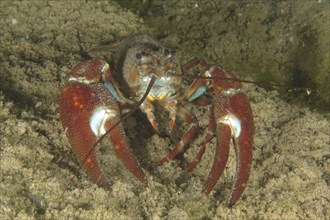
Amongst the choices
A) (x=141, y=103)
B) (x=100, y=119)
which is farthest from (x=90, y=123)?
(x=141, y=103)

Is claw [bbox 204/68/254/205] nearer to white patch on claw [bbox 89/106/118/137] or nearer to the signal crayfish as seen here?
the signal crayfish

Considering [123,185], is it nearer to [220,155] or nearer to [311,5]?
[220,155]

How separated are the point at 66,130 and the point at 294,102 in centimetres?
296

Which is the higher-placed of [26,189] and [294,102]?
[26,189]

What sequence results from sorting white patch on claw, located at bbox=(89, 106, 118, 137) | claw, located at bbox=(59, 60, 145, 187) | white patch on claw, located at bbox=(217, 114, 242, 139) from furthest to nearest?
white patch on claw, located at bbox=(217, 114, 242, 139)
white patch on claw, located at bbox=(89, 106, 118, 137)
claw, located at bbox=(59, 60, 145, 187)

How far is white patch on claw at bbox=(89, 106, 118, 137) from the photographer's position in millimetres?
3156

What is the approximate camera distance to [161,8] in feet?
19.5

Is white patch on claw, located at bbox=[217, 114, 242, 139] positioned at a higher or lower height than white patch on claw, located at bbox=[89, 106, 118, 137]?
lower

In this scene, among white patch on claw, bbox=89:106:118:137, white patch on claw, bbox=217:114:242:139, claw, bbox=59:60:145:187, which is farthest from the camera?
white patch on claw, bbox=217:114:242:139

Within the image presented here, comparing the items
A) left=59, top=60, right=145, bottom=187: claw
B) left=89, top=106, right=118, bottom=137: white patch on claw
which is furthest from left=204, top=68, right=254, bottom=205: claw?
left=89, top=106, right=118, bottom=137: white patch on claw

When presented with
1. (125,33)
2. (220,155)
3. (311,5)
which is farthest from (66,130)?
(311,5)

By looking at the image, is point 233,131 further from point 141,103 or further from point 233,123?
point 141,103

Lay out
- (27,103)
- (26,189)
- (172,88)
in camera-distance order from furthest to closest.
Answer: (172,88)
(27,103)
(26,189)

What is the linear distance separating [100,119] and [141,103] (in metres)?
0.38
